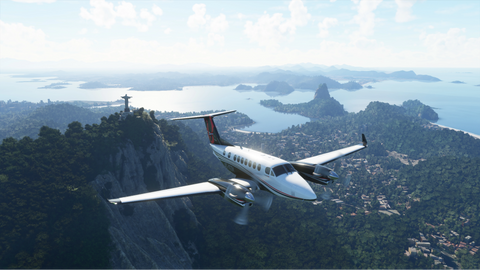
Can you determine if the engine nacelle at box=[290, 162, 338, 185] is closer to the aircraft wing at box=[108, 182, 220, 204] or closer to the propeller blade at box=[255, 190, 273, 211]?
the propeller blade at box=[255, 190, 273, 211]

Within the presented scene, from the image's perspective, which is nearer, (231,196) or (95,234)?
(231,196)

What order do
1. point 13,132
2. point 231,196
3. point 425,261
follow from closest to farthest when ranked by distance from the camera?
point 231,196 < point 425,261 < point 13,132

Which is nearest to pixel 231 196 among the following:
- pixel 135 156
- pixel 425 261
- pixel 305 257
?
pixel 135 156

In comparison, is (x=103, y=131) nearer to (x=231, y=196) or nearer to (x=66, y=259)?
(x=66, y=259)

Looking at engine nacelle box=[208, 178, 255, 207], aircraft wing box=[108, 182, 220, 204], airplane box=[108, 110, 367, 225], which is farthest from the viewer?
aircraft wing box=[108, 182, 220, 204]

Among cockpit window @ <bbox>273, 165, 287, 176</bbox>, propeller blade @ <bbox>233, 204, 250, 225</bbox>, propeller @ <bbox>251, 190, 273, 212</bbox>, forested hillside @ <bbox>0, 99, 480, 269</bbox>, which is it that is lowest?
forested hillside @ <bbox>0, 99, 480, 269</bbox>

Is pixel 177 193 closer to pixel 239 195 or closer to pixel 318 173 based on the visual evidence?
pixel 239 195

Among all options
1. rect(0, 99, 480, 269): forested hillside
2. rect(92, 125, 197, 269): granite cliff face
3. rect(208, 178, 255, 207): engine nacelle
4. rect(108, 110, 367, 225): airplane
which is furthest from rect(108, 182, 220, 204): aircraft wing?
rect(92, 125, 197, 269): granite cliff face
